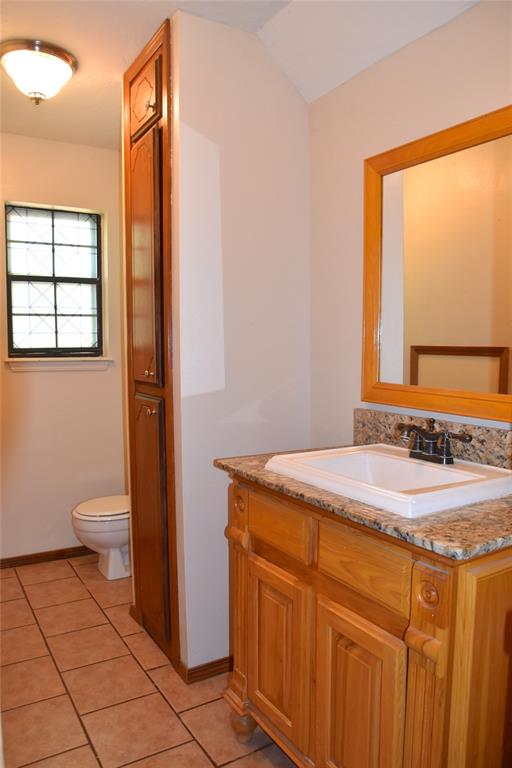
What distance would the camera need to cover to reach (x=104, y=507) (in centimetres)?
319

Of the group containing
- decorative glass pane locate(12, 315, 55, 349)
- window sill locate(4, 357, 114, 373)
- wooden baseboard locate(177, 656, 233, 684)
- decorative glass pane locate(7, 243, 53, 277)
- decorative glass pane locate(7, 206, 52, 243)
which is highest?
decorative glass pane locate(7, 206, 52, 243)

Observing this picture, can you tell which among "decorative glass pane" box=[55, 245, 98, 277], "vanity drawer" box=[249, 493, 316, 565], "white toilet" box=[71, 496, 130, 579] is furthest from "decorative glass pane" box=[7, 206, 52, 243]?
"vanity drawer" box=[249, 493, 316, 565]

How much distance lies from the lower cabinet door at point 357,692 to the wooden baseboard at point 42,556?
2421 millimetres

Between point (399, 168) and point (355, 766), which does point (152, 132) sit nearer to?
point (399, 168)

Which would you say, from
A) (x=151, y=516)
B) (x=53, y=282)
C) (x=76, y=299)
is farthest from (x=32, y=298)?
(x=151, y=516)

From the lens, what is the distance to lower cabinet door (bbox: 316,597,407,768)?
1.24 metres

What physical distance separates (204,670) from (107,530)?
107 cm

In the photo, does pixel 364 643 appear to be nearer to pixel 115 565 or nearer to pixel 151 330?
pixel 151 330

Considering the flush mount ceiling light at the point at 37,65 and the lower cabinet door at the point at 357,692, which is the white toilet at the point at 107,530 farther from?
the flush mount ceiling light at the point at 37,65

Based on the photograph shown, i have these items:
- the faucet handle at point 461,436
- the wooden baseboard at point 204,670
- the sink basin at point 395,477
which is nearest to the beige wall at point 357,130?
the sink basin at point 395,477

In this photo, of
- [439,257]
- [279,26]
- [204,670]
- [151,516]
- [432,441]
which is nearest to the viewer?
[432,441]

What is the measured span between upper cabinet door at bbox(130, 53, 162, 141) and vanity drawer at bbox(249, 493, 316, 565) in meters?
1.53

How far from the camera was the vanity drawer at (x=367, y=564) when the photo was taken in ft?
4.00

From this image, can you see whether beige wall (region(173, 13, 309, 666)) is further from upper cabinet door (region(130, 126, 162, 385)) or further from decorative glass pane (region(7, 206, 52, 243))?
decorative glass pane (region(7, 206, 52, 243))
